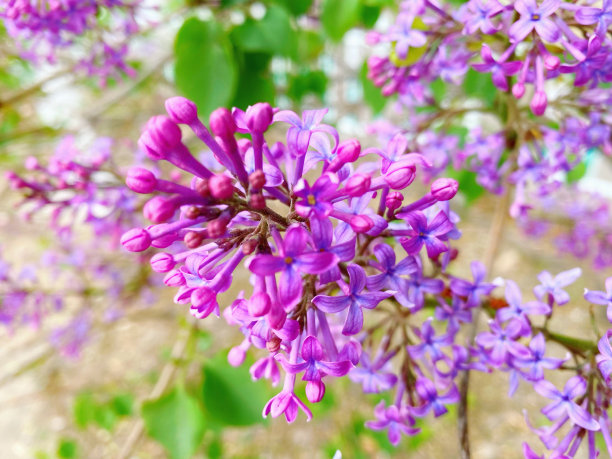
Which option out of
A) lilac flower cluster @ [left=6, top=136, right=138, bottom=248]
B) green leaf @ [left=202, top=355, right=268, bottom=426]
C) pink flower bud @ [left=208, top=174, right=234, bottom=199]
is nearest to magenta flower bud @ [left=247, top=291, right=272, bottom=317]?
pink flower bud @ [left=208, top=174, right=234, bottom=199]

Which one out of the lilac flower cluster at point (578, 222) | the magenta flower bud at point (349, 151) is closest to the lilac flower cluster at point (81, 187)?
the magenta flower bud at point (349, 151)

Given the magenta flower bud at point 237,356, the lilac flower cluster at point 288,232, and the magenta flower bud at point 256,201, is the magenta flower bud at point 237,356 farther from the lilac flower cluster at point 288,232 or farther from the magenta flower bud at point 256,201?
the magenta flower bud at point 256,201

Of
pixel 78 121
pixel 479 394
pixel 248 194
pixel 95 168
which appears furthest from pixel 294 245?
pixel 479 394

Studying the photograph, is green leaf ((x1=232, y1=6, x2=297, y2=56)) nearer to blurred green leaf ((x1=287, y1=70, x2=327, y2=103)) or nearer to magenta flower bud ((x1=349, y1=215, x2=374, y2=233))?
blurred green leaf ((x1=287, y1=70, x2=327, y2=103))

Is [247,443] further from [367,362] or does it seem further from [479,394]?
[367,362]

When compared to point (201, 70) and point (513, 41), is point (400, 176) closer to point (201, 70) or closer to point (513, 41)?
point (513, 41)

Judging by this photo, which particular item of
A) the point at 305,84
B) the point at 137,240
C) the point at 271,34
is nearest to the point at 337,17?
the point at 271,34

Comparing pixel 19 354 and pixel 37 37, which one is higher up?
pixel 37 37
